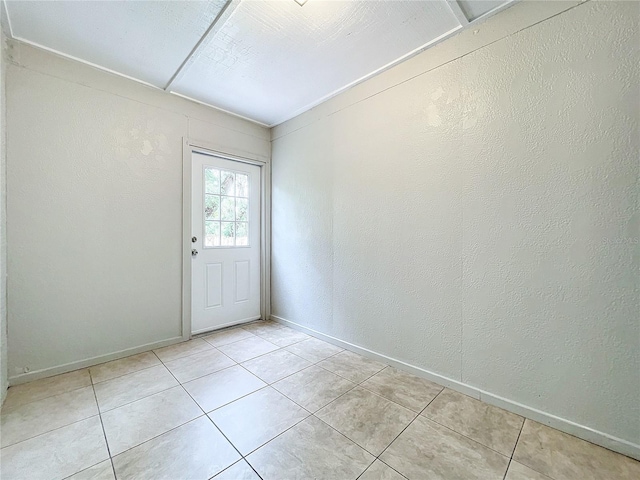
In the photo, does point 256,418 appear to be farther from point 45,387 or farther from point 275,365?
point 45,387

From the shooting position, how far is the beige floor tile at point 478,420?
1.46 metres

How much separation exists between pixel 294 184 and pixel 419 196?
62.5 inches

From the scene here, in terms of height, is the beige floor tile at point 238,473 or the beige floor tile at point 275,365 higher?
the beige floor tile at point 275,365

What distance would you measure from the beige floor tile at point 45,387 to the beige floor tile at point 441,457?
7.40 feet

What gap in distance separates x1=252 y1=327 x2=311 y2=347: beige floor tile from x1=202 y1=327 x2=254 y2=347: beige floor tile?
0.66 ft

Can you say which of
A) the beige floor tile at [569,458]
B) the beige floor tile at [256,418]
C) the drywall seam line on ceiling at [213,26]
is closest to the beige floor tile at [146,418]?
the beige floor tile at [256,418]

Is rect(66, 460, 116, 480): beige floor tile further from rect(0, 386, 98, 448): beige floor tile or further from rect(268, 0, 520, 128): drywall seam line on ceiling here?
rect(268, 0, 520, 128): drywall seam line on ceiling

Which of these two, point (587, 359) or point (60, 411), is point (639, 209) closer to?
point (587, 359)

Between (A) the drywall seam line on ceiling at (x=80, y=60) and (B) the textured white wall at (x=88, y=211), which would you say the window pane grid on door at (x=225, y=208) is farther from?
(A) the drywall seam line on ceiling at (x=80, y=60)

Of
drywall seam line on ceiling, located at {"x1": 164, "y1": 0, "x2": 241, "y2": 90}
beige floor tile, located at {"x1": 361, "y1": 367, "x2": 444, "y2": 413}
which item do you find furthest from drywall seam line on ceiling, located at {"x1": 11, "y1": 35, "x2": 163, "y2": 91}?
beige floor tile, located at {"x1": 361, "y1": 367, "x2": 444, "y2": 413}

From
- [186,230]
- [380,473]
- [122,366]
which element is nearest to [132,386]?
[122,366]

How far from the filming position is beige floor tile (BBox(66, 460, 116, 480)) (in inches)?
47.9

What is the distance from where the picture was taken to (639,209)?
1.33 m

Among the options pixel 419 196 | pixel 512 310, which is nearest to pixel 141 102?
pixel 419 196
